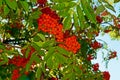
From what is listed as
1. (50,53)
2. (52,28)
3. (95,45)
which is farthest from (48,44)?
(95,45)

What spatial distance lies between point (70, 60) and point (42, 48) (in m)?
0.25

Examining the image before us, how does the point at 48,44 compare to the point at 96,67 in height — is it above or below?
below

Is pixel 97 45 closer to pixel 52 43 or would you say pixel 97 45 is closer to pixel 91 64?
pixel 91 64

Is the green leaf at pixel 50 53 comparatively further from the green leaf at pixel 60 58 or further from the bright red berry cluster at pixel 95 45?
the bright red berry cluster at pixel 95 45

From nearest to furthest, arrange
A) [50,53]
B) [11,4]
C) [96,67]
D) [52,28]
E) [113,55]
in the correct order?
[50,53] < [11,4] < [52,28] < [96,67] < [113,55]

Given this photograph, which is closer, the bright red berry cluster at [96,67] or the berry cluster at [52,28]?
the berry cluster at [52,28]

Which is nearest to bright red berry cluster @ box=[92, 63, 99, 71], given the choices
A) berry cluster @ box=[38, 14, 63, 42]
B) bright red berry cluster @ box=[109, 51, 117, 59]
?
bright red berry cluster @ box=[109, 51, 117, 59]

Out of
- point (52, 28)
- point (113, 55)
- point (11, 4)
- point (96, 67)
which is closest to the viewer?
point (11, 4)

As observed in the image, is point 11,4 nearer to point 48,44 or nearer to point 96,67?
point 48,44

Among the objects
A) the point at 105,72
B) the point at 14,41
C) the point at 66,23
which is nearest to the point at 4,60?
the point at 66,23

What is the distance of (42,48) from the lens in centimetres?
274

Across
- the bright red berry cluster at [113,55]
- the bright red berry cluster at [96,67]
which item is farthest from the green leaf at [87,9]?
the bright red berry cluster at [113,55]

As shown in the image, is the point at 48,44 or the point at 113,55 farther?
the point at 113,55

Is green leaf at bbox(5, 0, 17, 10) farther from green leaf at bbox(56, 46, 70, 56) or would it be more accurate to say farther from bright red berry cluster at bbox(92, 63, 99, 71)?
bright red berry cluster at bbox(92, 63, 99, 71)
